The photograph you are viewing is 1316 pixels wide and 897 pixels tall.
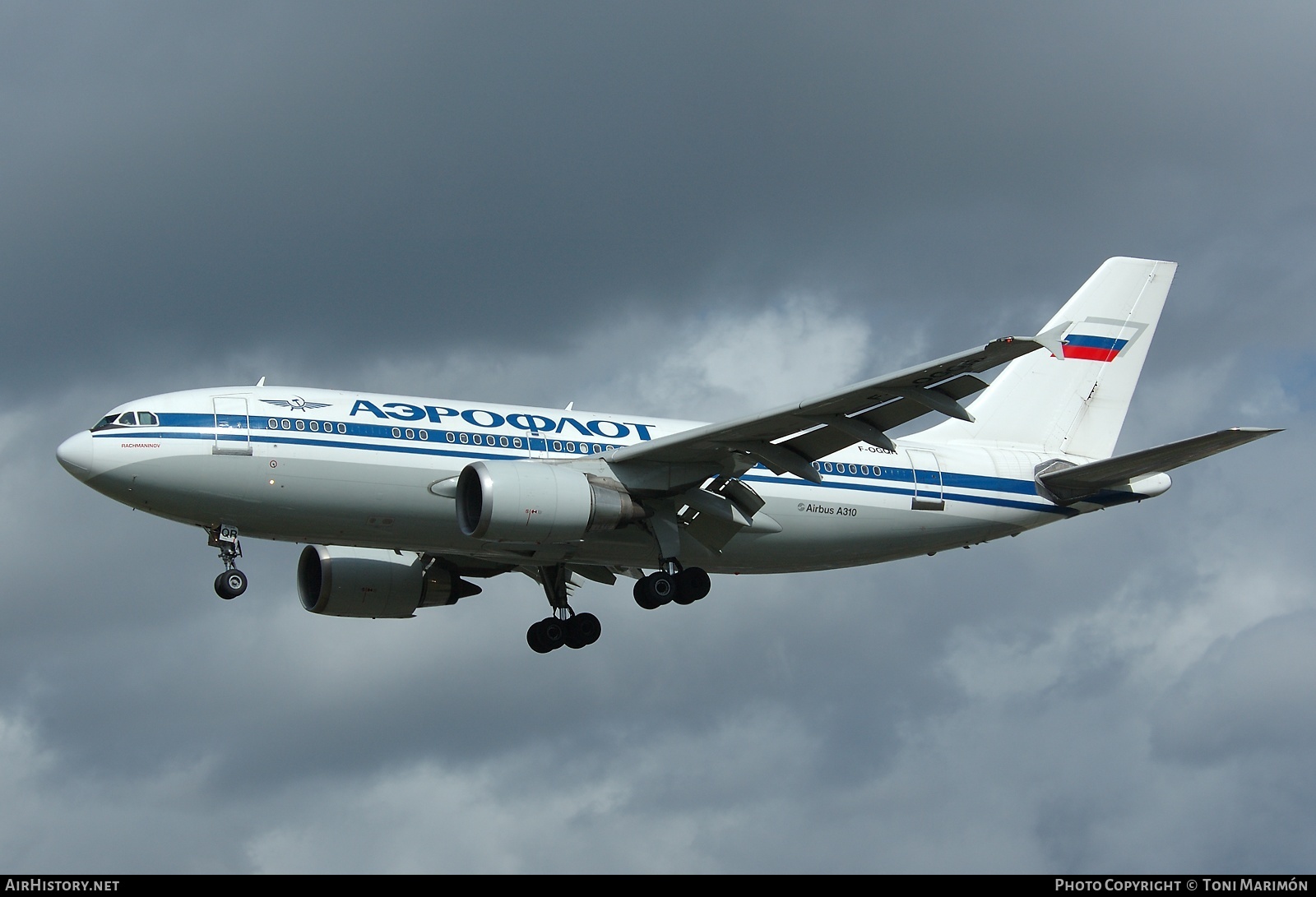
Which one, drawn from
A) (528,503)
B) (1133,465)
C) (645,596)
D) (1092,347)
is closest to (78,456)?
(528,503)

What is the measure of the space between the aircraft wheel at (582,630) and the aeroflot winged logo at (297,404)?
1003 cm

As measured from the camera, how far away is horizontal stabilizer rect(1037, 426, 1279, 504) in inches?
1373

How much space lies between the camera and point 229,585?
36062mm

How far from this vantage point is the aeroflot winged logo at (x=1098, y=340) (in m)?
46.9

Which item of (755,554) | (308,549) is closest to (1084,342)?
(755,554)

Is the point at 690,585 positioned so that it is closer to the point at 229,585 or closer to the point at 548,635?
the point at 548,635

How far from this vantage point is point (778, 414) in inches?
1395

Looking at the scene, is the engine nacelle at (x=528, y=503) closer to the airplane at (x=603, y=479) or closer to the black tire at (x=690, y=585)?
the airplane at (x=603, y=479)

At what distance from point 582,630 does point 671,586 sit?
5.56 meters

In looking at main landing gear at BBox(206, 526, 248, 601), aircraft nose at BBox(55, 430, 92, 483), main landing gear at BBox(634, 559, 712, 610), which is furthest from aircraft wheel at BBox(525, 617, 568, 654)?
aircraft nose at BBox(55, 430, 92, 483)

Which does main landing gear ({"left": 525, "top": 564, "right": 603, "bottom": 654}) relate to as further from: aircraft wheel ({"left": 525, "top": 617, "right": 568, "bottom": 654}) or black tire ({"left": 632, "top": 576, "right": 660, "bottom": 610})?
black tire ({"left": 632, "top": 576, "right": 660, "bottom": 610})

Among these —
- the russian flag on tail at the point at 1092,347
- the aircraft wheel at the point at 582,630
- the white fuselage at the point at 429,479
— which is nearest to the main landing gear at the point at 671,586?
the white fuselage at the point at 429,479
